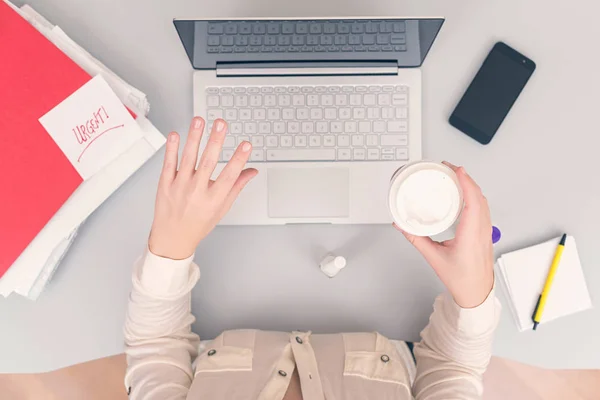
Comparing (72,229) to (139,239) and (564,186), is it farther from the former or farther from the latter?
(564,186)

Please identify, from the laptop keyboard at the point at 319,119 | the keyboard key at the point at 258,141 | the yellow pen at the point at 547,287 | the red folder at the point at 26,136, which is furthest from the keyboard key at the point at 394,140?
the red folder at the point at 26,136

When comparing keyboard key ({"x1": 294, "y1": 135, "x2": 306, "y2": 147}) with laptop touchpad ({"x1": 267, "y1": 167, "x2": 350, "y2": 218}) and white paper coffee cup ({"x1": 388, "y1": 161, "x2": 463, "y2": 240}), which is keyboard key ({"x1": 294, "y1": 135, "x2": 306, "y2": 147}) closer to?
laptop touchpad ({"x1": 267, "y1": 167, "x2": 350, "y2": 218})

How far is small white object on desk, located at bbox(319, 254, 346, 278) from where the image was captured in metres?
0.84

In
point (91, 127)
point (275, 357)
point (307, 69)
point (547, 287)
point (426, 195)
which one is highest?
point (307, 69)

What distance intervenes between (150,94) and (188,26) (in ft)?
0.52

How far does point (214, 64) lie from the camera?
2.89 feet

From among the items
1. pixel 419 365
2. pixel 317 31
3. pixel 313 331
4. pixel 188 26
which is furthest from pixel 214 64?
pixel 419 365

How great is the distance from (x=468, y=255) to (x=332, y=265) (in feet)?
0.78

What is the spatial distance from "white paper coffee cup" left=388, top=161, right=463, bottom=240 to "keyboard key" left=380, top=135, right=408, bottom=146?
0.71 ft

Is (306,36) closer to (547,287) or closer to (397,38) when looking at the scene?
(397,38)

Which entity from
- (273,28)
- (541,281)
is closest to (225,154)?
(273,28)

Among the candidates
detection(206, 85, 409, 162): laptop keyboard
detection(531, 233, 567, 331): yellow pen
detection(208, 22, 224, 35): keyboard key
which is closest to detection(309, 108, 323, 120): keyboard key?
detection(206, 85, 409, 162): laptop keyboard

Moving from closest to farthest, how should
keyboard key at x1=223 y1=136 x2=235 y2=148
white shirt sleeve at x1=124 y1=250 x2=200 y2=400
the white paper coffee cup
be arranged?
the white paper coffee cup → white shirt sleeve at x1=124 y1=250 x2=200 y2=400 → keyboard key at x1=223 y1=136 x2=235 y2=148

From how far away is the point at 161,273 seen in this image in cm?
77
